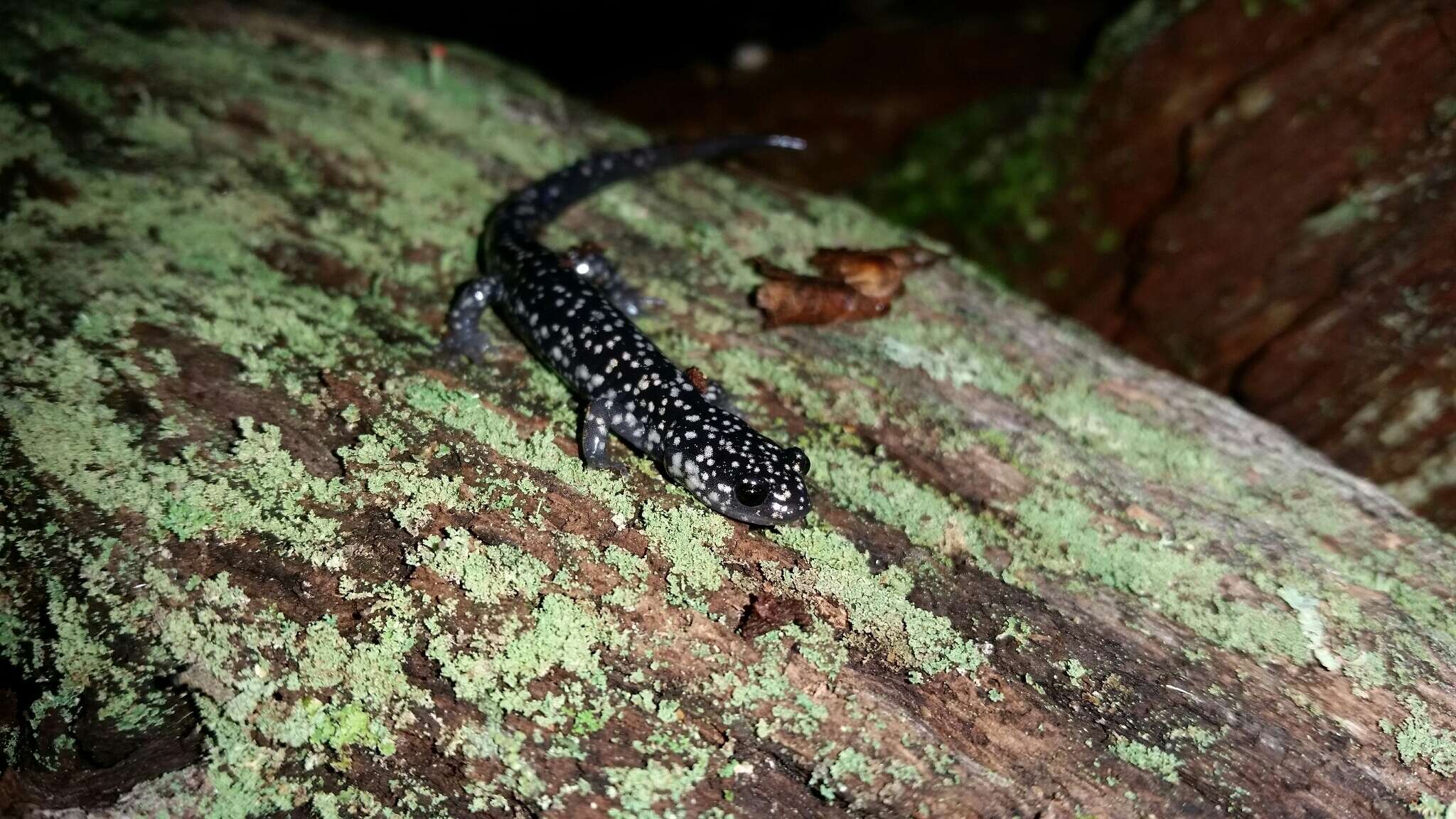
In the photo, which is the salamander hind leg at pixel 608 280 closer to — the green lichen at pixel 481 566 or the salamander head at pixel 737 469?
the salamander head at pixel 737 469

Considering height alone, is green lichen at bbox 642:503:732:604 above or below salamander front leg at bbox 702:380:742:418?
below

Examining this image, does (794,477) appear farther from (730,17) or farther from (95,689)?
(730,17)

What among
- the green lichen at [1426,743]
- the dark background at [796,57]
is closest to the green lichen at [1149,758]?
the green lichen at [1426,743]

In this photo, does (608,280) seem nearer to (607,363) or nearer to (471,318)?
(471,318)

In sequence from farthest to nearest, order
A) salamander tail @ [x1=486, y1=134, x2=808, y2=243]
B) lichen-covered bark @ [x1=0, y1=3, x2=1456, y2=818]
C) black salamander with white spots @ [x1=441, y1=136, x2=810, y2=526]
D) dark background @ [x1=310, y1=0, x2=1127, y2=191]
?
dark background @ [x1=310, y1=0, x2=1127, y2=191] → salamander tail @ [x1=486, y1=134, x2=808, y2=243] → black salamander with white spots @ [x1=441, y1=136, x2=810, y2=526] → lichen-covered bark @ [x1=0, y1=3, x2=1456, y2=818]

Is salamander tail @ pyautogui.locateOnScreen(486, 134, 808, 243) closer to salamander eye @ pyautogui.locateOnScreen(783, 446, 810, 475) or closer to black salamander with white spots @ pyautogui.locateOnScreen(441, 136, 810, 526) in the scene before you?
black salamander with white spots @ pyautogui.locateOnScreen(441, 136, 810, 526)

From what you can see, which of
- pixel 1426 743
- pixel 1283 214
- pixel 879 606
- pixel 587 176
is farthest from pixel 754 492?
pixel 1283 214

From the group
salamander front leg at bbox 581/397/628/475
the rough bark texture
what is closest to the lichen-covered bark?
salamander front leg at bbox 581/397/628/475
